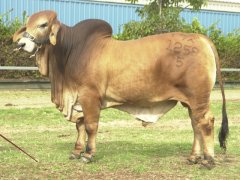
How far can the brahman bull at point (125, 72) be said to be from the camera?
713cm

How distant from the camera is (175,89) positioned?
7.17 m

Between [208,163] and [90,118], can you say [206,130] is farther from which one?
[90,118]

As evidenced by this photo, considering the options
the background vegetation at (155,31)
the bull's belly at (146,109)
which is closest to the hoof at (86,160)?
the bull's belly at (146,109)

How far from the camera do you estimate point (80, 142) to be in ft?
25.3

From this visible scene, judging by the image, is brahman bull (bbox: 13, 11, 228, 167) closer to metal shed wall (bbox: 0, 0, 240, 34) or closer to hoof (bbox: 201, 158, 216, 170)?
hoof (bbox: 201, 158, 216, 170)

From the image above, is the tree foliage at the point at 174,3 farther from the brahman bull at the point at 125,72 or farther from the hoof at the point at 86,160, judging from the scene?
the hoof at the point at 86,160

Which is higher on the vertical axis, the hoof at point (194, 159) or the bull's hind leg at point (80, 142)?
the bull's hind leg at point (80, 142)

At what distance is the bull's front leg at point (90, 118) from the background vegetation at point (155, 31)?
10647 mm

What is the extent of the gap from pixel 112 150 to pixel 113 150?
0.6 inches

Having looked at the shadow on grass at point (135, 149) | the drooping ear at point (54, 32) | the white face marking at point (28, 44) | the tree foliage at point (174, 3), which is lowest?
the shadow on grass at point (135, 149)

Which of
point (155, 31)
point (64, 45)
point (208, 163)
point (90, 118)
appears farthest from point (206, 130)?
point (155, 31)

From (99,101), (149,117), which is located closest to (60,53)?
(99,101)

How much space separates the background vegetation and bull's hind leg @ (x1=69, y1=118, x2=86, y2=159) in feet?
33.5

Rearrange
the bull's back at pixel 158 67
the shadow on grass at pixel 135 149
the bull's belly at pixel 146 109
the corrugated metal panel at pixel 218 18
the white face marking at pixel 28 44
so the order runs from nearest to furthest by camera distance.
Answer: the bull's back at pixel 158 67 < the white face marking at pixel 28 44 < the bull's belly at pixel 146 109 < the shadow on grass at pixel 135 149 < the corrugated metal panel at pixel 218 18
